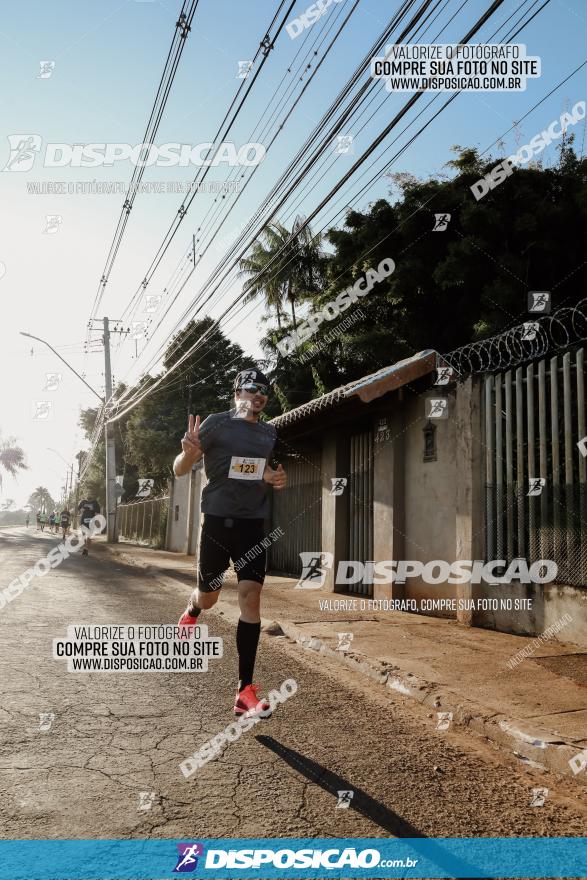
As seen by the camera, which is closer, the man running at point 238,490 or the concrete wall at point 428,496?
the man running at point 238,490


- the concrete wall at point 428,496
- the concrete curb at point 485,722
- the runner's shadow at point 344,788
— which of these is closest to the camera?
the runner's shadow at point 344,788

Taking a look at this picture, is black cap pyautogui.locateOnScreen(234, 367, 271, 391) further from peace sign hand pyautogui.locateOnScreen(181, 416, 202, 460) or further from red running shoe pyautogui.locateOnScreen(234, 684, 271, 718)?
red running shoe pyautogui.locateOnScreen(234, 684, 271, 718)

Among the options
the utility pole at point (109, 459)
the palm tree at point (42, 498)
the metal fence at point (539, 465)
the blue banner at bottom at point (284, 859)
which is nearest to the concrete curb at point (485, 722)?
the blue banner at bottom at point (284, 859)

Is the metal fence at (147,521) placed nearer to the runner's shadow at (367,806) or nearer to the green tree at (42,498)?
the runner's shadow at (367,806)

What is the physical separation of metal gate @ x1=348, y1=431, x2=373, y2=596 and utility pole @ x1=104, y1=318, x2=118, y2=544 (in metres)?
16.8

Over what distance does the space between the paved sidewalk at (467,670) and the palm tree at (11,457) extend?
9598 centimetres

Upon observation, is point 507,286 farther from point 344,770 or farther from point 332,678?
point 344,770

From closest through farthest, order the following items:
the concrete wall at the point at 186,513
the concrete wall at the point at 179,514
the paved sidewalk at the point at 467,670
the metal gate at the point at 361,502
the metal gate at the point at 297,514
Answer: the paved sidewalk at the point at 467,670 < the metal gate at the point at 361,502 < the metal gate at the point at 297,514 < the concrete wall at the point at 186,513 < the concrete wall at the point at 179,514

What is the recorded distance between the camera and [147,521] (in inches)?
1302

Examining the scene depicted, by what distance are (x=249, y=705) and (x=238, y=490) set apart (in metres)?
1.30

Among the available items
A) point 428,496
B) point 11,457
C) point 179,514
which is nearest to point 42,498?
point 11,457

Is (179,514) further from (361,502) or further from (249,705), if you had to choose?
(249,705)

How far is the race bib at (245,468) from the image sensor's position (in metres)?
4.47

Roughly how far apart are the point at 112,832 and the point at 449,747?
6.45ft
